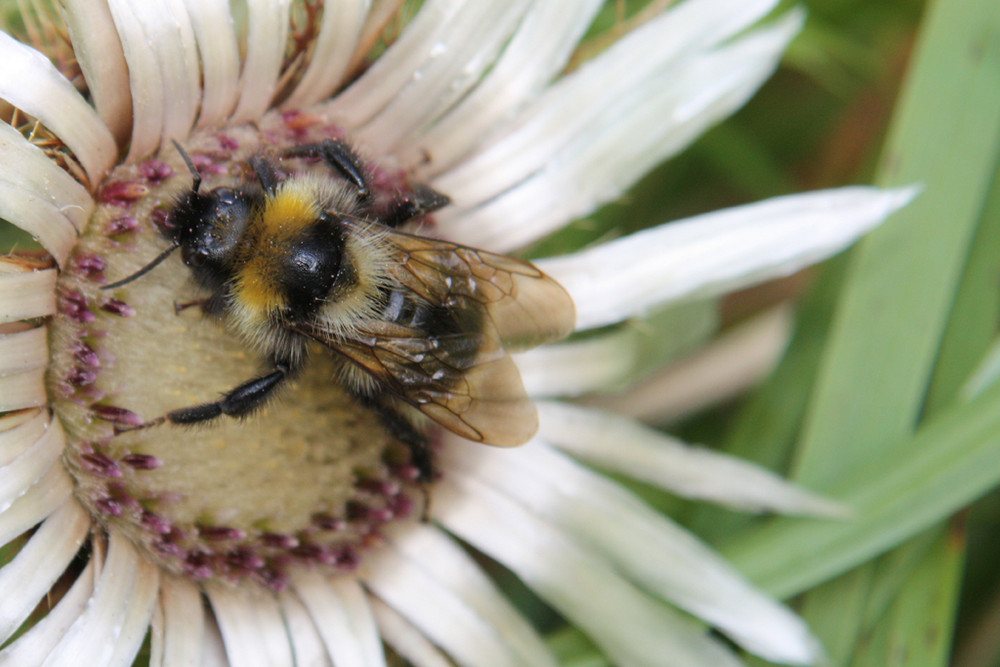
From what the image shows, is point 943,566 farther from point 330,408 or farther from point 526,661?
point 330,408

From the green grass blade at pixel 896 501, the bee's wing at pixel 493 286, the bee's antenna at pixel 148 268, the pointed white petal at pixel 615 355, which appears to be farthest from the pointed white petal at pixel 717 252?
the bee's antenna at pixel 148 268

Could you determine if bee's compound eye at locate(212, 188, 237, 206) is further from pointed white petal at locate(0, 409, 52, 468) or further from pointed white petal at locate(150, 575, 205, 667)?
pointed white petal at locate(150, 575, 205, 667)

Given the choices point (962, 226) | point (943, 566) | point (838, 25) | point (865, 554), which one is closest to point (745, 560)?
point (865, 554)

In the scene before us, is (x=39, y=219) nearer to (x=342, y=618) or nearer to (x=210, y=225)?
(x=210, y=225)

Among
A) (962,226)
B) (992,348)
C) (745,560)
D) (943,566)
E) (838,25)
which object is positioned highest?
(838,25)

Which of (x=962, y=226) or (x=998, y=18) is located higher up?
(x=998, y=18)

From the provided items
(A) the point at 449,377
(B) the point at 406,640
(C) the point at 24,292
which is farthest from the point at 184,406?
(B) the point at 406,640

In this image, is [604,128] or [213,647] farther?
[604,128]

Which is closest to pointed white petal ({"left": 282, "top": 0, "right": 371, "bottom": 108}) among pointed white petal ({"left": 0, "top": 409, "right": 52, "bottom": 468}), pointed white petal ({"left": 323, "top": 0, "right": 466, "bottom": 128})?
pointed white petal ({"left": 323, "top": 0, "right": 466, "bottom": 128})
